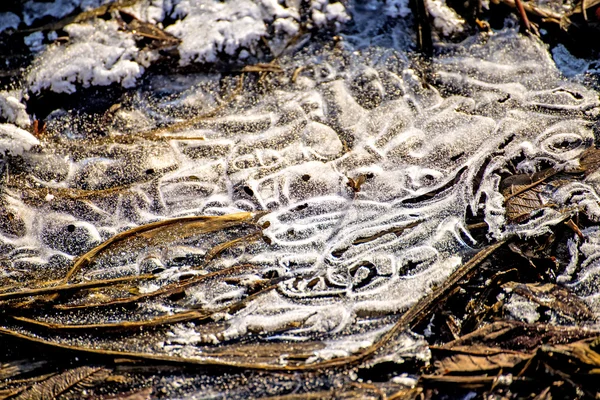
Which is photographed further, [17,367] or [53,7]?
[53,7]

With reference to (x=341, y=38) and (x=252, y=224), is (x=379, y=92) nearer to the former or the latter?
(x=341, y=38)

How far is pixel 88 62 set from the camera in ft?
8.54

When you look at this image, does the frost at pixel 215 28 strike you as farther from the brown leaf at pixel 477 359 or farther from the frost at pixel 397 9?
the brown leaf at pixel 477 359

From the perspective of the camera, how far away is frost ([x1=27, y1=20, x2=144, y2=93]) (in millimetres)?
2580

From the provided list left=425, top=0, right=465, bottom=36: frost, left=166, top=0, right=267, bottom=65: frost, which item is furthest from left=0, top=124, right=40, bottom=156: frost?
left=425, top=0, right=465, bottom=36: frost

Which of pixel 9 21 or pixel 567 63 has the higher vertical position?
pixel 567 63

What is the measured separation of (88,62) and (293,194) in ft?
4.22

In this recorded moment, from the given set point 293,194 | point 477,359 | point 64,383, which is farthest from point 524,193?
point 64,383

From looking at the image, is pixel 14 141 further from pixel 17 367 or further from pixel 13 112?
pixel 17 367

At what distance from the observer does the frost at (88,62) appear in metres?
2.58

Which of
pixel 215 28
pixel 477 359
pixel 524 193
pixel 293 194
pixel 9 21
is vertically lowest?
pixel 477 359

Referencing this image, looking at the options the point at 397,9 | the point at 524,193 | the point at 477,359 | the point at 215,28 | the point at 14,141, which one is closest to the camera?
the point at 477,359

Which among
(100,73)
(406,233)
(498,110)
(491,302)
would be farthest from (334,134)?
(100,73)

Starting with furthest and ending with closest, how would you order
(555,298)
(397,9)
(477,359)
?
(397,9), (555,298), (477,359)
